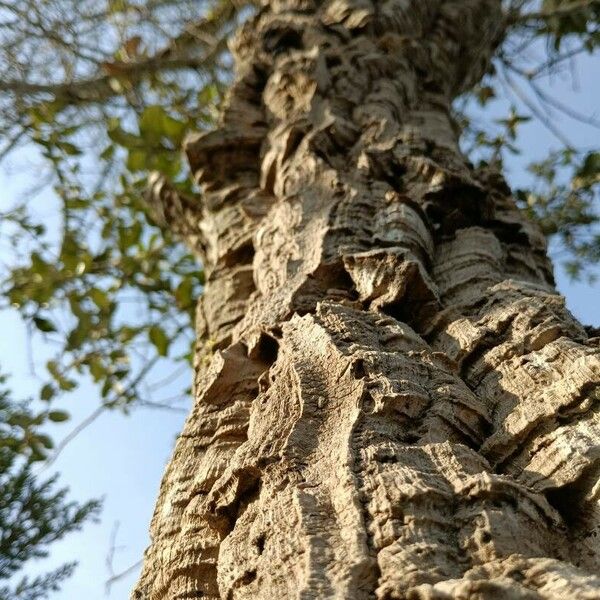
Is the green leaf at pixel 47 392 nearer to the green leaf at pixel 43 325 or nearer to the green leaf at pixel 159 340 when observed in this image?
the green leaf at pixel 43 325

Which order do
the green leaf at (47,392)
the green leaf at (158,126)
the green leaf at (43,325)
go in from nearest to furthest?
1. the green leaf at (158,126)
2. the green leaf at (43,325)
3. the green leaf at (47,392)

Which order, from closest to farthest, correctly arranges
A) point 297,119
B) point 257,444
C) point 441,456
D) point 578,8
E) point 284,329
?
point 441,456, point 257,444, point 284,329, point 297,119, point 578,8

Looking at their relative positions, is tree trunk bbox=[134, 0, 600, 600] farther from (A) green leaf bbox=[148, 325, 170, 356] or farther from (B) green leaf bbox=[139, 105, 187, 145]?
(A) green leaf bbox=[148, 325, 170, 356]

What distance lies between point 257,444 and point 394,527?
0.29 metres

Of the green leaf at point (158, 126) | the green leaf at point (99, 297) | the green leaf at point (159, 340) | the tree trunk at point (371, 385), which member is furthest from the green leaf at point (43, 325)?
the tree trunk at point (371, 385)

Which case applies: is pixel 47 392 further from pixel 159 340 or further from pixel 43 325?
pixel 159 340

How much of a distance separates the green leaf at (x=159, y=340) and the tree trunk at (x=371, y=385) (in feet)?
3.24

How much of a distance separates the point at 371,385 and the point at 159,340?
2.18m

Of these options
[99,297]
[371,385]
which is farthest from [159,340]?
[371,385]

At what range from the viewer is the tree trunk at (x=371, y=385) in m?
0.69

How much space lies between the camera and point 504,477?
2.45 feet

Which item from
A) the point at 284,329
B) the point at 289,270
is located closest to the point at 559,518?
the point at 284,329

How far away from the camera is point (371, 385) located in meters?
0.91

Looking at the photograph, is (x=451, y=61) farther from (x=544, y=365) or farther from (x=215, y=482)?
(x=215, y=482)
